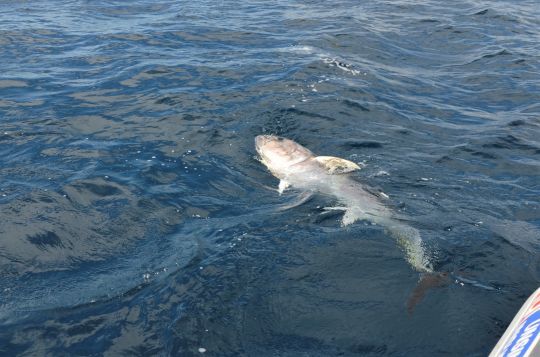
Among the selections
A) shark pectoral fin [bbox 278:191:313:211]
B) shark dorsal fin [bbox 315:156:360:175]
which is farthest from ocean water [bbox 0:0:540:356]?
shark dorsal fin [bbox 315:156:360:175]

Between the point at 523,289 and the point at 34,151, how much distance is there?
33.8 feet

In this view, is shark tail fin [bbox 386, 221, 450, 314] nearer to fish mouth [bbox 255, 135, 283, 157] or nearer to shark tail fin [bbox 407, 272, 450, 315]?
shark tail fin [bbox 407, 272, 450, 315]

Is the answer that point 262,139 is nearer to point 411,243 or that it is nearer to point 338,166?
point 338,166

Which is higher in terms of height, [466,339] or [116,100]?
[116,100]

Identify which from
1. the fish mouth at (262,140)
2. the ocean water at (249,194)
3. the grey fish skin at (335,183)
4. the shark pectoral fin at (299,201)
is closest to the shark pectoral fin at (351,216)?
the grey fish skin at (335,183)

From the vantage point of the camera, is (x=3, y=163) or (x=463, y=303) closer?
(x=463, y=303)

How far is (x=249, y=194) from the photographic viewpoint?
33.5 feet

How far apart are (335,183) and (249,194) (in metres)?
1.83

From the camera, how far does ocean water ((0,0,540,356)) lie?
270 inches

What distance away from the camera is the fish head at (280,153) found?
11422 millimetres

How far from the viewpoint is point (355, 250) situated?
8508 mm

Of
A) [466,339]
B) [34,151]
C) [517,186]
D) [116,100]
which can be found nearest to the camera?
[466,339]

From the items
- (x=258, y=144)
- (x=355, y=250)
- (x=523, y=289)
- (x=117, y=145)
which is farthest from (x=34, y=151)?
(x=523, y=289)

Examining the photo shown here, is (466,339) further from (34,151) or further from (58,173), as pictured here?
(34,151)
